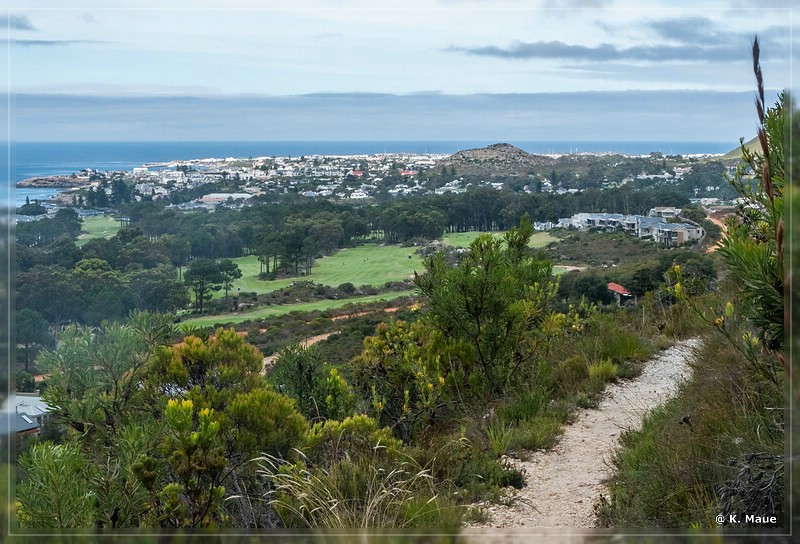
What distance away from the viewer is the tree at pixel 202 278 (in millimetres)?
5070

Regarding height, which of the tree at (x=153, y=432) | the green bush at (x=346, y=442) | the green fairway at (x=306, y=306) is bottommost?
the green fairway at (x=306, y=306)

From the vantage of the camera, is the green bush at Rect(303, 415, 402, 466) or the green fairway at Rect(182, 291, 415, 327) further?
the green fairway at Rect(182, 291, 415, 327)

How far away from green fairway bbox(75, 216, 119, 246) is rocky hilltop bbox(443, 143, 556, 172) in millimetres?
2802

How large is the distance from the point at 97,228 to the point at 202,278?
864 millimetres

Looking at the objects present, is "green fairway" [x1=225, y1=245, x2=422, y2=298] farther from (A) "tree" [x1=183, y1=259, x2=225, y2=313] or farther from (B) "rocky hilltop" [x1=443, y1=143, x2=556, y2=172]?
(B) "rocky hilltop" [x1=443, y1=143, x2=556, y2=172]

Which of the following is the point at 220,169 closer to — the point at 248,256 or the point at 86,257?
the point at 248,256

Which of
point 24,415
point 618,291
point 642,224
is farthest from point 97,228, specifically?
point 618,291

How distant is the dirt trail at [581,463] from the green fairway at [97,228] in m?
2.99

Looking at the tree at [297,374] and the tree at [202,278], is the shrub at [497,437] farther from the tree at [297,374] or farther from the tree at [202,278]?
the tree at [202,278]

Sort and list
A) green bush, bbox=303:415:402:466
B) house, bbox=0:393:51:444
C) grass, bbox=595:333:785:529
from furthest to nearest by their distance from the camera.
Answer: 1. green bush, bbox=303:415:402:466
2. grass, bbox=595:333:785:529
3. house, bbox=0:393:51:444

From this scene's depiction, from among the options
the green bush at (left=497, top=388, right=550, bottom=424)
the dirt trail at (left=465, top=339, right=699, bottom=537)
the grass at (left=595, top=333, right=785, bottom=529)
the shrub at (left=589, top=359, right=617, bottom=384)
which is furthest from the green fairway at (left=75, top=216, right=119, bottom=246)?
the shrub at (left=589, top=359, right=617, bottom=384)

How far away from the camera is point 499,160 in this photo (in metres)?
6.74

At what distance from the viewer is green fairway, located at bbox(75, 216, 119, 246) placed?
4.39 meters

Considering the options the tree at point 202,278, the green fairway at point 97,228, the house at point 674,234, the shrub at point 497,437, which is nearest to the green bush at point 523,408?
the shrub at point 497,437
